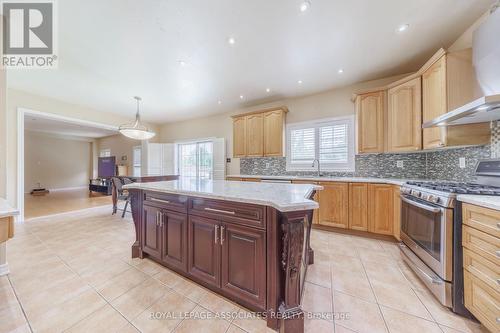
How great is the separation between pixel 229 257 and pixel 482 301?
172 centimetres

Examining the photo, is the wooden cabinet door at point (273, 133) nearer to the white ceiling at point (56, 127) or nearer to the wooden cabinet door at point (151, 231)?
the wooden cabinet door at point (151, 231)

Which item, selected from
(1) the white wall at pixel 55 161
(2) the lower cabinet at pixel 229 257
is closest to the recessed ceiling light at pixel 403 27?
(2) the lower cabinet at pixel 229 257

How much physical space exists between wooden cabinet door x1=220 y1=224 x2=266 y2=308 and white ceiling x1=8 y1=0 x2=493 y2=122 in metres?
2.07

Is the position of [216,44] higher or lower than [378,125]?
higher

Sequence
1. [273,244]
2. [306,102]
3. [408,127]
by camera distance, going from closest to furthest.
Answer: [273,244]
[408,127]
[306,102]

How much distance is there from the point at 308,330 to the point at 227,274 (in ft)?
2.19

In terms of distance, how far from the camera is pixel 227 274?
1.42 meters

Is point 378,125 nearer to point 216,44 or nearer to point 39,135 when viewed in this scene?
point 216,44

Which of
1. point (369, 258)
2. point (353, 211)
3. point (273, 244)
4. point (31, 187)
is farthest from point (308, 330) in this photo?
point (31, 187)

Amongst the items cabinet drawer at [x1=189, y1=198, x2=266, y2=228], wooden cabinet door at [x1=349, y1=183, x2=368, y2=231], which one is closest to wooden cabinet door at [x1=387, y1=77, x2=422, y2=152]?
wooden cabinet door at [x1=349, y1=183, x2=368, y2=231]

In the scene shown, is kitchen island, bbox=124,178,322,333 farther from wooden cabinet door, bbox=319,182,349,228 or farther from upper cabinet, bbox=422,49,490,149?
upper cabinet, bbox=422,49,490,149

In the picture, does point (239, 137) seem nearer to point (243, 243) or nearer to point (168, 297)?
point (243, 243)

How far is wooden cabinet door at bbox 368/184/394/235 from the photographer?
2.56 meters

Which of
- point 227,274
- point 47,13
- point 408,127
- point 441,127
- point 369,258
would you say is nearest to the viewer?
point 227,274
